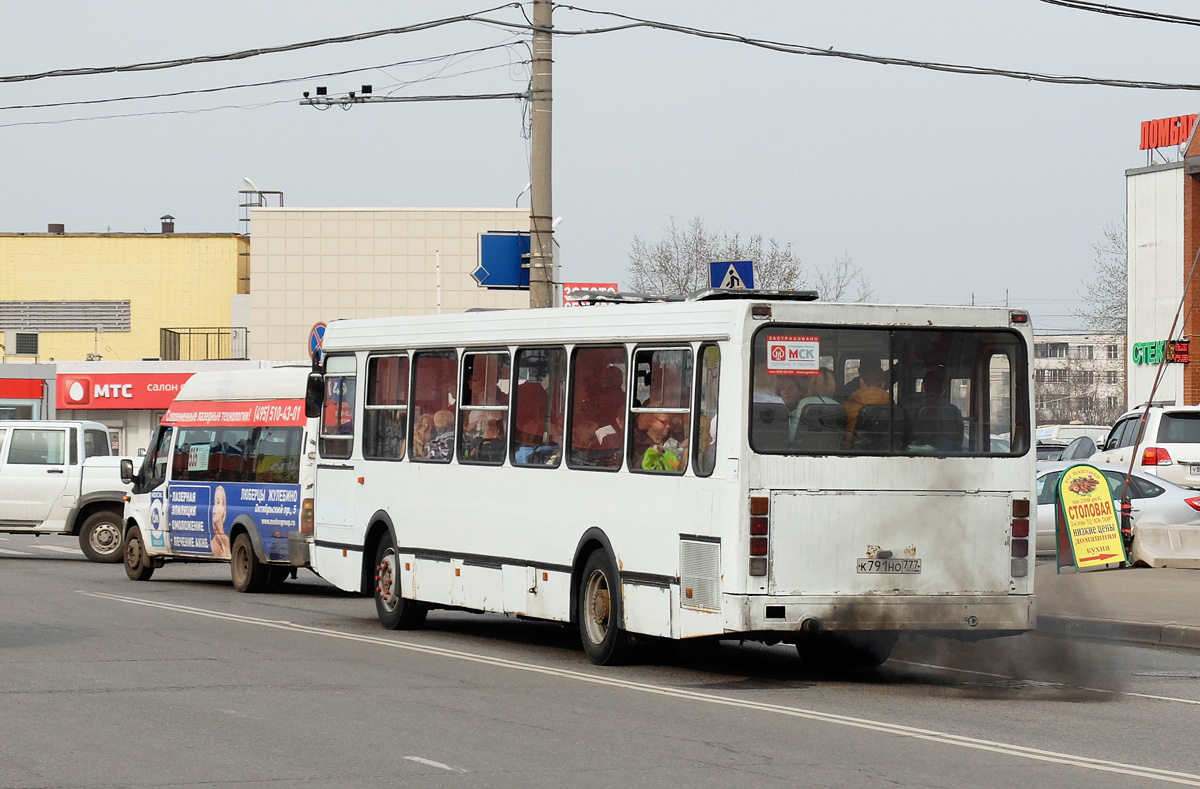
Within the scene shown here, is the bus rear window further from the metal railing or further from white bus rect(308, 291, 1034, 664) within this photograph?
the metal railing

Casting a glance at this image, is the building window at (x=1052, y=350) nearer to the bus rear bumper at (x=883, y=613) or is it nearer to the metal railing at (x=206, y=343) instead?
the metal railing at (x=206, y=343)

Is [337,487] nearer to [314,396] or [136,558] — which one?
[314,396]

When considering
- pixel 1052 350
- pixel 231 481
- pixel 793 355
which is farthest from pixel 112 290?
pixel 1052 350

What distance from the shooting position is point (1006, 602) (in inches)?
447

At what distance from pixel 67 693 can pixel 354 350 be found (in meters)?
5.88

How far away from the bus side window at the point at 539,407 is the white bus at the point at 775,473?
2 centimetres

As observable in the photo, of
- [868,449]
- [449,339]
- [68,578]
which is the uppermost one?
[449,339]

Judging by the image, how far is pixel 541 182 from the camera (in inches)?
744

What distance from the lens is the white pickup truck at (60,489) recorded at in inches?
1006

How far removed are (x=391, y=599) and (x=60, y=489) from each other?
1224cm

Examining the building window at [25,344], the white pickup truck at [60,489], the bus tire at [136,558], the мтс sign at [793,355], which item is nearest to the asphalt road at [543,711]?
the мтс sign at [793,355]

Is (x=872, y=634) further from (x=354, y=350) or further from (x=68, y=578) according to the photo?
(x=68, y=578)

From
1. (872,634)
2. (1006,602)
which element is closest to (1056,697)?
(1006,602)

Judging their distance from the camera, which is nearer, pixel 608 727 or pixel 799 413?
pixel 608 727
